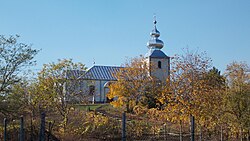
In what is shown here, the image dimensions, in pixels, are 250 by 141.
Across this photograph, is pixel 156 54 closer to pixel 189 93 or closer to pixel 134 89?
pixel 134 89

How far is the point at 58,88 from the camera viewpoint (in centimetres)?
1803

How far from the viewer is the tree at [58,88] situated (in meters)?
17.6

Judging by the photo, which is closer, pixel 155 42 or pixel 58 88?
pixel 58 88

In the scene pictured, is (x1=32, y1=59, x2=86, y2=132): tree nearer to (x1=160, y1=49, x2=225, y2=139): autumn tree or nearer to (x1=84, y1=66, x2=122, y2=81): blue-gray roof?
(x1=160, y1=49, x2=225, y2=139): autumn tree

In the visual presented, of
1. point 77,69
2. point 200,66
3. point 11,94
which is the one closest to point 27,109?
point 11,94

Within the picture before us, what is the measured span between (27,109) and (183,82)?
23.0 feet

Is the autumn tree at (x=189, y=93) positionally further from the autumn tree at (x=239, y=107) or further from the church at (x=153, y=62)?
the church at (x=153, y=62)

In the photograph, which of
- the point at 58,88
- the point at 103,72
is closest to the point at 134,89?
the point at 58,88

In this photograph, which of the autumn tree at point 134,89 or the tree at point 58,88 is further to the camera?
the autumn tree at point 134,89

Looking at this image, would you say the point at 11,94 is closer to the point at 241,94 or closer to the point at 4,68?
the point at 4,68

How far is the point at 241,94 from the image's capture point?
1320cm

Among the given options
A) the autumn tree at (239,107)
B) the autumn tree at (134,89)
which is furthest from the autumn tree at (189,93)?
the autumn tree at (134,89)

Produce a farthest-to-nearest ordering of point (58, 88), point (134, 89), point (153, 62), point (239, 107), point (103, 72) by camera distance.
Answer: point (103, 72), point (153, 62), point (134, 89), point (58, 88), point (239, 107)

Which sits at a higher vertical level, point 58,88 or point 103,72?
point 103,72
